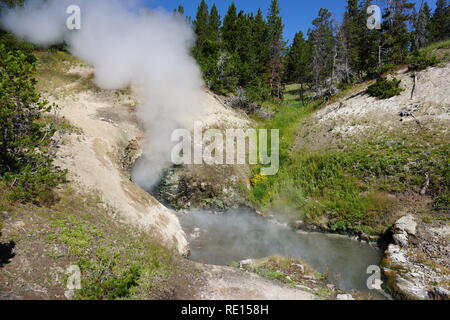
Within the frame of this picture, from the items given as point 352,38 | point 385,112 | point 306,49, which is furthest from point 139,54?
point 306,49

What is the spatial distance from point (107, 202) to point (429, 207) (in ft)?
50.8

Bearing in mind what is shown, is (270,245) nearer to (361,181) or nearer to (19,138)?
(361,181)

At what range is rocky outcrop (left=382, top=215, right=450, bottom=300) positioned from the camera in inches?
388

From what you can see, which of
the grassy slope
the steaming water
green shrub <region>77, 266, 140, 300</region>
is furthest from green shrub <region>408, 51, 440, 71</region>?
green shrub <region>77, 266, 140, 300</region>

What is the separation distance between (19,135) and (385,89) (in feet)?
82.4

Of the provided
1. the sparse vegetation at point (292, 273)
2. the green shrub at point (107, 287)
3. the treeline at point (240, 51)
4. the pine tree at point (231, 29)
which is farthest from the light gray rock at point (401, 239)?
the pine tree at point (231, 29)

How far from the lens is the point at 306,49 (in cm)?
5131

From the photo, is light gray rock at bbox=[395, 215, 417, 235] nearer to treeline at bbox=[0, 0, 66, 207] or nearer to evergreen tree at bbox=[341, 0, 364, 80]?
treeline at bbox=[0, 0, 66, 207]

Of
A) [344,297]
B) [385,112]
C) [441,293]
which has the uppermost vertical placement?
[385,112]

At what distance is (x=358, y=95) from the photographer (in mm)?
25047

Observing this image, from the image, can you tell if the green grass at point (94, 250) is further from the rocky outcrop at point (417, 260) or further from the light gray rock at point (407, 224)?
the light gray rock at point (407, 224)

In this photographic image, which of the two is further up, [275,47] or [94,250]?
[275,47]

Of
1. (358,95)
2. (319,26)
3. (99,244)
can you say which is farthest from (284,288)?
(319,26)
